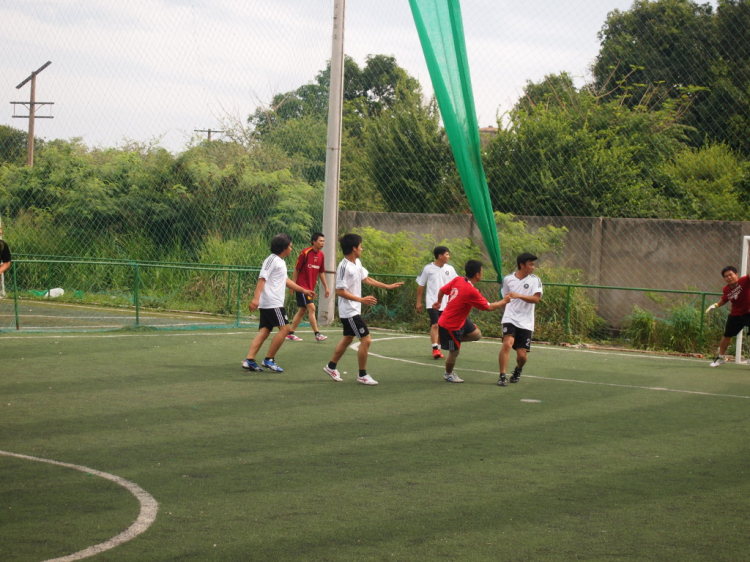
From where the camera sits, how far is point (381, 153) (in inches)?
900

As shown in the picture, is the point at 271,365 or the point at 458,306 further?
the point at 271,365

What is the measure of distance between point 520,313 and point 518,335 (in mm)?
271

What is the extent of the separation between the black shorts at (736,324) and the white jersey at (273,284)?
7046 mm

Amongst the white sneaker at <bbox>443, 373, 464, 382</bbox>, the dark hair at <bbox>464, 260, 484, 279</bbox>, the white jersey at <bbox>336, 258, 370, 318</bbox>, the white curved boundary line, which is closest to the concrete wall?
the white sneaker at <bbox>443, 373, 464, 382</bbox>

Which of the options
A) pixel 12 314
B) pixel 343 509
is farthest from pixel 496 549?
pixel 12 314

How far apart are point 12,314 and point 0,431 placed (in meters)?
9.92

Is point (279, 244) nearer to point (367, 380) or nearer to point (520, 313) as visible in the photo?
point (367, 380)

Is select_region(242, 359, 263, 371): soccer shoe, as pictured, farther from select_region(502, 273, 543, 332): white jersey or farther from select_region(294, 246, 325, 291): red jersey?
select_region(294, 246, 325, 291): red jersey

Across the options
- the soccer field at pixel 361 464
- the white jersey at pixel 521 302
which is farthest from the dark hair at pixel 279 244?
the white jersey at pixel 521 302

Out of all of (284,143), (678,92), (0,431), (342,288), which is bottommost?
(0,431)

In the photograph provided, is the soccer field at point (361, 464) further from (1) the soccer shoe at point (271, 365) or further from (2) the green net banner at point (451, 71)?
(2) the green net banner at point (451, 71)

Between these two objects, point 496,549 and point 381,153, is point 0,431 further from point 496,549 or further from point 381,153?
point 381,153

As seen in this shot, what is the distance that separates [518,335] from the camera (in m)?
10.0

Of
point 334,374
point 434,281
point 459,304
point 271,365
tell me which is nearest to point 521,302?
point 459,304
